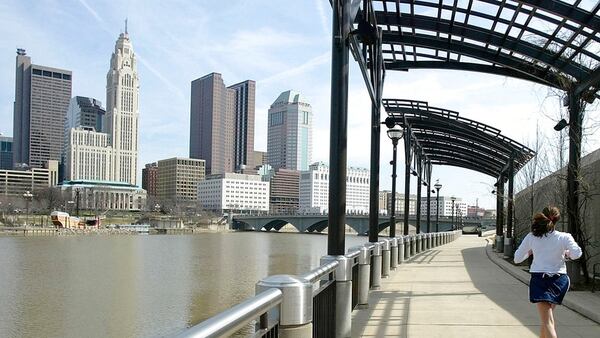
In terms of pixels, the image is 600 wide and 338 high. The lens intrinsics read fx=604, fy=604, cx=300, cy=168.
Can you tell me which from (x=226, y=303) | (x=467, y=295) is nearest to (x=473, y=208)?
(x=226, y=303)

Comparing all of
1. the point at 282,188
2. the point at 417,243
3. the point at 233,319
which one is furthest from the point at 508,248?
the point at 282,188

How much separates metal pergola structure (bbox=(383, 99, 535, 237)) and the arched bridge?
42734mm

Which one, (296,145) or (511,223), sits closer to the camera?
(511,223)

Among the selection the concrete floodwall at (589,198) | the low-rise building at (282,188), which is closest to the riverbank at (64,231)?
the low-rise building at (282,188)

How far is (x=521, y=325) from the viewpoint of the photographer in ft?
26.2

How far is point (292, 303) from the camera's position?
12.7 ft

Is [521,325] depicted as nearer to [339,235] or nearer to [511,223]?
[339,235]

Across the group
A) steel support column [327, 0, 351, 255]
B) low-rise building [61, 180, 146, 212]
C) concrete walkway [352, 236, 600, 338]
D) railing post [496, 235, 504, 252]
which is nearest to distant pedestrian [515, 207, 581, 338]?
concrete walkway [352, 236, 600, 338]

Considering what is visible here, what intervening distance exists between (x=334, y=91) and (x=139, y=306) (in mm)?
17944

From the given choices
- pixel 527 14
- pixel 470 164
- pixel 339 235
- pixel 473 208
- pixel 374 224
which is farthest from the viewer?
pixel 473 208

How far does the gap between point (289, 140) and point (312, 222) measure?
59.2 meters

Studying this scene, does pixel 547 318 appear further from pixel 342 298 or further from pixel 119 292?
pixel 119 292

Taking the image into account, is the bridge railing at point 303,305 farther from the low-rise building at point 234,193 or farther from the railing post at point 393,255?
the low-rise building at point 234,193

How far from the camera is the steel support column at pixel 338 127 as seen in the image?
6.96m
